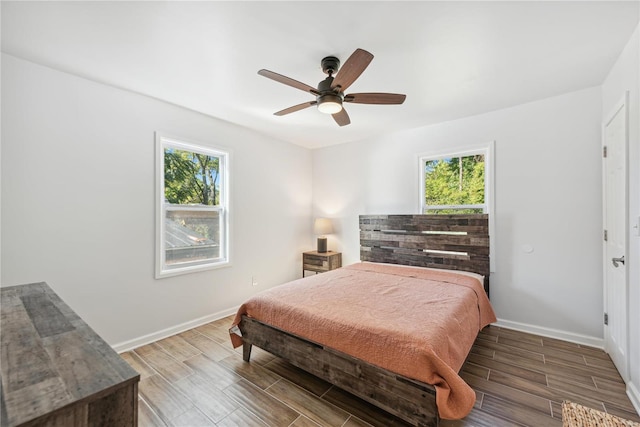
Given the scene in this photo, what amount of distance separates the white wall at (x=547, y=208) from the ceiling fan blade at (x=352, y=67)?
7.16 feet

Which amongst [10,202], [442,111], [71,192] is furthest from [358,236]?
[10,202]

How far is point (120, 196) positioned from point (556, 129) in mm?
4503

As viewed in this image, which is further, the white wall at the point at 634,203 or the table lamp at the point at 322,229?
the table lamp at the point at 322,229

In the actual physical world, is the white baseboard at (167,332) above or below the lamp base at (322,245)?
below

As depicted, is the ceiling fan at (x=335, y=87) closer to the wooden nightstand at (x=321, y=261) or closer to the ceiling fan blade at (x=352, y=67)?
the ceiling fan blade at (x=352, y=67)

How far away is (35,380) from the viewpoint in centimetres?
72

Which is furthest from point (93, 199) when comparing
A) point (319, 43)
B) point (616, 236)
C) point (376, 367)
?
point (616, 236)

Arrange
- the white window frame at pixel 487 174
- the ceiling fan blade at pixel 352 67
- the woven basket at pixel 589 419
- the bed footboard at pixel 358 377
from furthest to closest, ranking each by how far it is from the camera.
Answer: the white window frame at pixel 487 174, the ceiling fan blade at pixel 352 67, the bed footboard at pixel 358 377, the woven basket at pixel 589 419

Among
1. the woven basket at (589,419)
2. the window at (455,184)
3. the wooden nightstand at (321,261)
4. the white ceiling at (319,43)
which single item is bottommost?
the woven basket at (589,419)

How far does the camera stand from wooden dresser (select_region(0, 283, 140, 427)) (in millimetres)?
629

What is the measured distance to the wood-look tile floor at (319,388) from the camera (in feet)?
5.67

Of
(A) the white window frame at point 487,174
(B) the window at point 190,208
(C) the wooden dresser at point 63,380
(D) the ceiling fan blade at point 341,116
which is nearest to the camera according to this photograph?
(C) the wooden dresser at point 63,380

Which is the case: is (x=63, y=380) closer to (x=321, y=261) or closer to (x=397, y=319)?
(x=397, y=319)

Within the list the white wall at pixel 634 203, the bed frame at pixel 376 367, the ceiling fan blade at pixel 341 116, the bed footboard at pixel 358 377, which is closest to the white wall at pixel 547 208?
the bed frame at pixel 376 367
